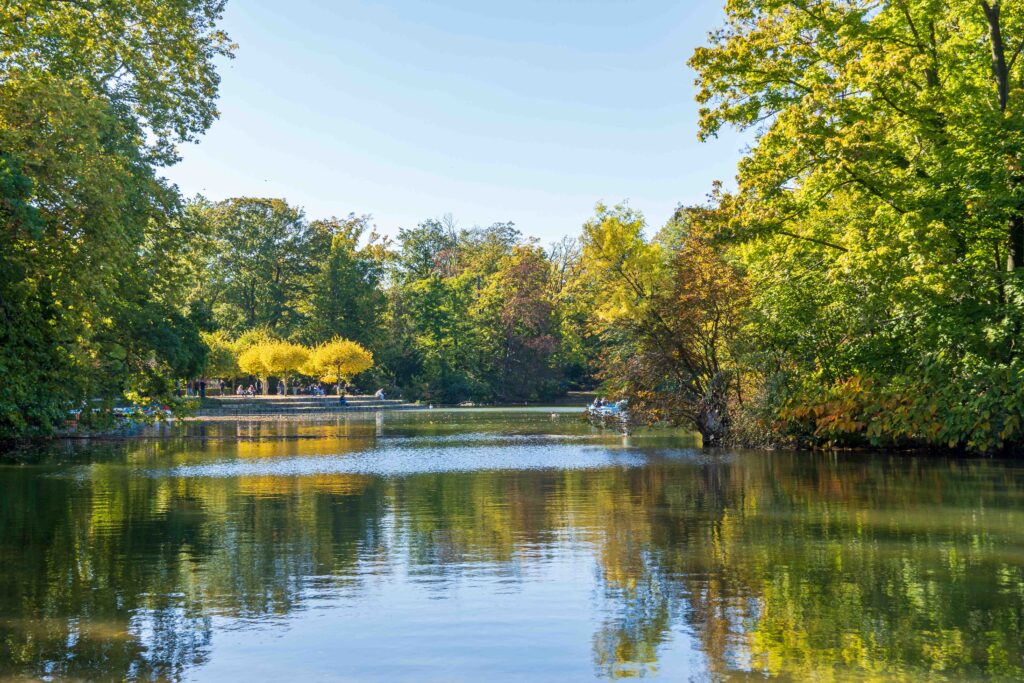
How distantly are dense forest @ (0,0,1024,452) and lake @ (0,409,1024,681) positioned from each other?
12.7 ft

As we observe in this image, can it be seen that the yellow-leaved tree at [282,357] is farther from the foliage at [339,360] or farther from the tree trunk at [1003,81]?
the tree trunk at [1003,81]

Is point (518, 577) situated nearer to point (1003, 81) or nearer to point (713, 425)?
point (1003, 81)

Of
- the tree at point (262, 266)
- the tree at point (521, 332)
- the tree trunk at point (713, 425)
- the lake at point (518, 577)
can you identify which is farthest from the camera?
the tree at point (262, 266)

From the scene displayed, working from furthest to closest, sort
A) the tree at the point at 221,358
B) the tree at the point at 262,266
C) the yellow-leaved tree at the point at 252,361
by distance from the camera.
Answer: the tree at the point at 262,266
the yellow-leaved tree at the point at 252,361
the tree at the point at 221,358

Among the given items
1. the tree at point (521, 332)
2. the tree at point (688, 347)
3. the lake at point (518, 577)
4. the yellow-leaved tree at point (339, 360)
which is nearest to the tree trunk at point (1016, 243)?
the lake at point (518, 577)

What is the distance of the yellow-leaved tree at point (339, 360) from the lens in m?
94.8

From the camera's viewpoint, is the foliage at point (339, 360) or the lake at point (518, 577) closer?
the lake at point (518, 577)

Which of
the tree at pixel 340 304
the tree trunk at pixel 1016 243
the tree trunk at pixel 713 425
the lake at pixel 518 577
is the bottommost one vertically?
the lake at pixel 518 577

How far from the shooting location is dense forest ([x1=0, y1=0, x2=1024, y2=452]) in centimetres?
2208

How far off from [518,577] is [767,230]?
63.8ft

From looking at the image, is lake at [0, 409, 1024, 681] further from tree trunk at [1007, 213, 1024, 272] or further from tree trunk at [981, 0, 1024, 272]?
tree trunk at [981, 0, 1024, 272]

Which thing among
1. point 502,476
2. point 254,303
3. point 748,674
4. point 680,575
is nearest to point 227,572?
point 680,575

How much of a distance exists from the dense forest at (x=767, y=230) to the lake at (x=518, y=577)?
3.89 meters

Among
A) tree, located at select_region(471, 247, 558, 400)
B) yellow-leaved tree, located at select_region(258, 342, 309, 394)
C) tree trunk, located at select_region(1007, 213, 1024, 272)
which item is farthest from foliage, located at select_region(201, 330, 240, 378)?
tree trunk, located at select_region(1007, 213, 1024, 272)
